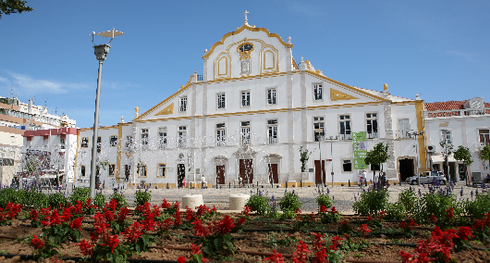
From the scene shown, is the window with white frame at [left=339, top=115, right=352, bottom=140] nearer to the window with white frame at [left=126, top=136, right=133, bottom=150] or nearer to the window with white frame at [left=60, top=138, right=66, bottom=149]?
the window with white frame at [left=126, top=136, right=133, bottom=150]

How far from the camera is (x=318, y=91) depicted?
30844 millimetres

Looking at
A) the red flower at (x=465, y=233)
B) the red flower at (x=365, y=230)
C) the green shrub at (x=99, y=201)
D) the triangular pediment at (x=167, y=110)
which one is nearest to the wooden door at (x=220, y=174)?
the triangular pediment at (x=167, y=110)

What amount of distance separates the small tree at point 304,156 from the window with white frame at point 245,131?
17.1ft

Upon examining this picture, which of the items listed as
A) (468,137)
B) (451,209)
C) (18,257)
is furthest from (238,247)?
(468,137)

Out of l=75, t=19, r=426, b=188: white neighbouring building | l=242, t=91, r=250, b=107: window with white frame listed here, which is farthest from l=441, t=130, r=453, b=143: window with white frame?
l=242, t=91, r=250, b=107: window with white frame

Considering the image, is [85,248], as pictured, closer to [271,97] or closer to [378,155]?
[378,155]

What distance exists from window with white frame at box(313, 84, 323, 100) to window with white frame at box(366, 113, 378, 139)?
15.1 ft

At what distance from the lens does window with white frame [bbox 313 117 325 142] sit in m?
30.2

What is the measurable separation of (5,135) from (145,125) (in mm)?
24499

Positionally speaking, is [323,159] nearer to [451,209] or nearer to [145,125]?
[145,125]

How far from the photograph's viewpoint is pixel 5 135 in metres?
46.0

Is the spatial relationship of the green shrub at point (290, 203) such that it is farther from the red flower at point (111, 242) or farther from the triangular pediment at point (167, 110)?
the triangular pediment at point (167, 110)

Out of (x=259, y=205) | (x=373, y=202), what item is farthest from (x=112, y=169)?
(x=373, y=202)

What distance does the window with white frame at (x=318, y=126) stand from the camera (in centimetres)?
Answer: 3020
